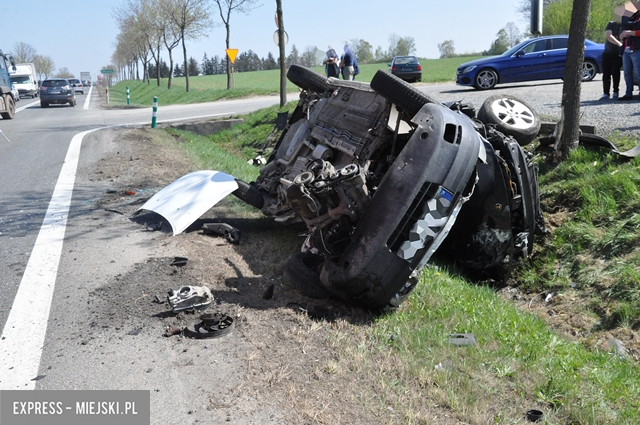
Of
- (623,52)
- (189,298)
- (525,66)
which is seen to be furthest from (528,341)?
(525,66)

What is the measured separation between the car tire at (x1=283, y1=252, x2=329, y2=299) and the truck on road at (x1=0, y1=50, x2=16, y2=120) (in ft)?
64.1

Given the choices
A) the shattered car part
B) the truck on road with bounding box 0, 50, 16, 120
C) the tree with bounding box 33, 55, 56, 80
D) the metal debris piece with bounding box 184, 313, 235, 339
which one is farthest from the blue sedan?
the tree with bounding box 33, 55, 56, 80

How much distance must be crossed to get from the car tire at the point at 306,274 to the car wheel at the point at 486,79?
46.1ft

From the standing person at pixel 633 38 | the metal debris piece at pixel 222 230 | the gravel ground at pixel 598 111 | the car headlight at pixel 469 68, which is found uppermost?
the standing person at pixel 633 38

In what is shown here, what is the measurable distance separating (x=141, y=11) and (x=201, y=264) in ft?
161

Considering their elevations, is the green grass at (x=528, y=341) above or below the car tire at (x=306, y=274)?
below

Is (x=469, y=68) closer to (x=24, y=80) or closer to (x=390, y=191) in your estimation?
(x=390, y=191)

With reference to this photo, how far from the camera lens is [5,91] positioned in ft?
68.6

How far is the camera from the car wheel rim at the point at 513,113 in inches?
269

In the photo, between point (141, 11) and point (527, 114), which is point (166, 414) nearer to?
point (527, 114)

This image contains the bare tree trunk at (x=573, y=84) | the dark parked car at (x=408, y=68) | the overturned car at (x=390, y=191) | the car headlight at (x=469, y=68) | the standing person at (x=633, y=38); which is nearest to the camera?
the overturned car at (x=390, y=191)

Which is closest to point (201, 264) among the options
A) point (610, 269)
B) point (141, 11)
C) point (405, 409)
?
point (405, 409)

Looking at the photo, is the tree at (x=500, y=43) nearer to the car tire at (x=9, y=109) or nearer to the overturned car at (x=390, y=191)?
the car tire at (x=9, y=109)

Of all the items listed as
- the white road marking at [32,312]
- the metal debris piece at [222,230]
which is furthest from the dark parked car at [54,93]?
the metal debris piece at [222,230]
